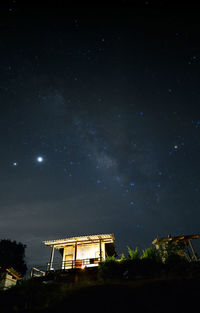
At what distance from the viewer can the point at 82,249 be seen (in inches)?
891

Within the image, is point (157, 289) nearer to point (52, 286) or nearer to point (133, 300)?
Answer: point (133, 300)

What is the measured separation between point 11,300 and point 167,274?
10.1 metres

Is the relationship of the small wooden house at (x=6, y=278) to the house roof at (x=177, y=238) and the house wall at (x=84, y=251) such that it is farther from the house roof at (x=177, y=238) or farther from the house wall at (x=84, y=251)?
the house roof at (x=177, y=238)

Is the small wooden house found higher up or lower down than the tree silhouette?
lower down

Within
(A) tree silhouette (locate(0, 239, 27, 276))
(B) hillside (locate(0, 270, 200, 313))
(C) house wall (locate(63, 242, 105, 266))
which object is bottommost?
(B) hillside (locate(0, 270, 200, 313))

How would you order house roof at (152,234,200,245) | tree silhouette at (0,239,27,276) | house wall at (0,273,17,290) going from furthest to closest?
tree silhouette at (0,239,27,276) < house wall at (0,273,17,290) < house roof at (152,234,200,245)

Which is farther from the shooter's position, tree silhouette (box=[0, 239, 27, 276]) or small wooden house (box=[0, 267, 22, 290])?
tree silhouette (box=[0, 239, 27, 276])

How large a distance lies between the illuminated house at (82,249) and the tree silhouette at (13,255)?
84.3 ft

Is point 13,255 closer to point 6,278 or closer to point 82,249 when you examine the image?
point 6,278

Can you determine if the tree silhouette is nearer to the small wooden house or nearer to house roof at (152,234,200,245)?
the small wooden house

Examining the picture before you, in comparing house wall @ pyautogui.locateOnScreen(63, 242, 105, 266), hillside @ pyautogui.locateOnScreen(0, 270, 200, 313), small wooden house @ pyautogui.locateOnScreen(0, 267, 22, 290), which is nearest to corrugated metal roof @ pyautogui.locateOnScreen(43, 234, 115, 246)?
house wall @ pyautogui.locateOnScreen(63, 242, 105, 266)

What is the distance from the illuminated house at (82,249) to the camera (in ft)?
66.6

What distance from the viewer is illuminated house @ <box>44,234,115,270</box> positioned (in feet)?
66.6

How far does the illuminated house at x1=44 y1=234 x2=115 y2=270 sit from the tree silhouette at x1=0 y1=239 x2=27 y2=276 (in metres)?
25.7
